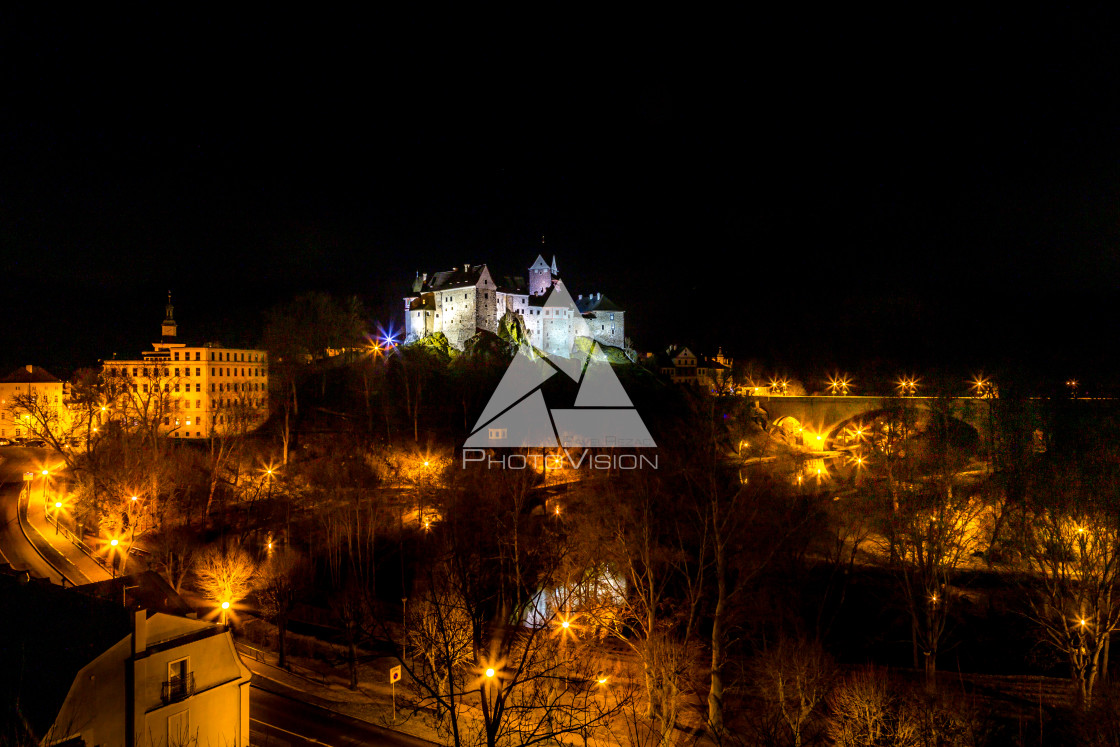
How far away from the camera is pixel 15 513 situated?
A: 2970 centimetres

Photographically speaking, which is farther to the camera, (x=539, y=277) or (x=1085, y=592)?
Answer: (x=539, y=277)

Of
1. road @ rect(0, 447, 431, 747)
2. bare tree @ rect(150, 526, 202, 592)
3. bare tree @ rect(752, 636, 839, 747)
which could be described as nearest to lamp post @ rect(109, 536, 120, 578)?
bare tree @ rect(150, 526, 202, 592)

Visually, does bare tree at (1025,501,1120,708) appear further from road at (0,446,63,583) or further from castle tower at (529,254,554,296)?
castle tower at (529,254,554,296)

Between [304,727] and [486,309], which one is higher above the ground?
[486,309]

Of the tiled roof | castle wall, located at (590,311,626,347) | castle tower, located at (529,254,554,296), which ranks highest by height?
castle tower, located at (529,254,554,296)

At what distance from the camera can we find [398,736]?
45.2 feet

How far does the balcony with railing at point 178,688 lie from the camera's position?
37.4 ft

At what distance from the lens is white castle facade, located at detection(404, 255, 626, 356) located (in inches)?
2717

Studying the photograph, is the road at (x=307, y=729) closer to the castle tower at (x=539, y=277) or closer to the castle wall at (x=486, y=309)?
the castle wall at (x=486, y=309)

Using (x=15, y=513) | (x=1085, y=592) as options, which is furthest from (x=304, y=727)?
(x=15, y=513)

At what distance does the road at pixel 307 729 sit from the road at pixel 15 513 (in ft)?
41.3

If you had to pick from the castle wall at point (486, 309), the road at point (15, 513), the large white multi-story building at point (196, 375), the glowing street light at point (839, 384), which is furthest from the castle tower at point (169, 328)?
the glowing street light at point (839, 384)

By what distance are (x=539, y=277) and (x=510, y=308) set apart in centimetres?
1013

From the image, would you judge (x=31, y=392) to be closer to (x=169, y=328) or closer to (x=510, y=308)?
(x=169, y=328)
